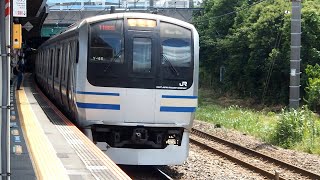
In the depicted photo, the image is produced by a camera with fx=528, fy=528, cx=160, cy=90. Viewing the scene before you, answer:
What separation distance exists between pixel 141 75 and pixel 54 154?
2.94 metres

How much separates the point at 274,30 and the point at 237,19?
7.67 metres

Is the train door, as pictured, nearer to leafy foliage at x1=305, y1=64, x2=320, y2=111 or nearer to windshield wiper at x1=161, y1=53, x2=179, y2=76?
windshield wiper at x1=161, y1=53, x2=179, y2=76

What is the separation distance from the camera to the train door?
31.4 feet

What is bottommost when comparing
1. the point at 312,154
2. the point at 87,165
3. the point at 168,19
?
the point at 312,154

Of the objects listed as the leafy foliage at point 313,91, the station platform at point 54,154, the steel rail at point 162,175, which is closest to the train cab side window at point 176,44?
the steel rail at point 162,175

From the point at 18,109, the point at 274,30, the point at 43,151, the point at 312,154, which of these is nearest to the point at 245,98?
the point at 274,30

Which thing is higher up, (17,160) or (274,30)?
(274,30)

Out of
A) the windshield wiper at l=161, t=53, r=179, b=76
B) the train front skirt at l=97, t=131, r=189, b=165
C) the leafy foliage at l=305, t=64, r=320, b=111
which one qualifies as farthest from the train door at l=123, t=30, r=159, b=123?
the leafy foliage at l=305, t=64, r=320, b=111

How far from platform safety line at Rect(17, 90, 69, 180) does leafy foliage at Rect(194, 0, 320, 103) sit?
20856 mm

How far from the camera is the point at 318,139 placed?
15039 millimetres

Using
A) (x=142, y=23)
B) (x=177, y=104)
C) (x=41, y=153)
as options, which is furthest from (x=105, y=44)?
(x=41, y=153)

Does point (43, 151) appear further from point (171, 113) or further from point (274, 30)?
point (274, 30)

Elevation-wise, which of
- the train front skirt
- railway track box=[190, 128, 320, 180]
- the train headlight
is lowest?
railway track box=[190, 128, 320, 180]

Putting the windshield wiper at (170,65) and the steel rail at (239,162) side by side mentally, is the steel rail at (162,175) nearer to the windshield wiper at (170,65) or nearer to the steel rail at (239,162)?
the windshield wiper at (170,65)
